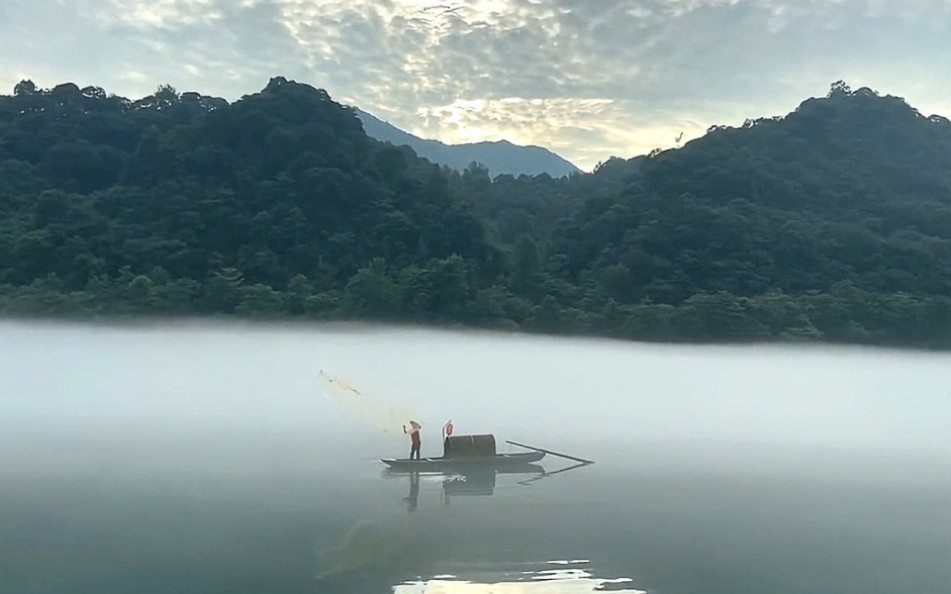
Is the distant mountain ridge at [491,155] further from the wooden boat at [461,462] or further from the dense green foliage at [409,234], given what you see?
the wooden boat at [461,462]

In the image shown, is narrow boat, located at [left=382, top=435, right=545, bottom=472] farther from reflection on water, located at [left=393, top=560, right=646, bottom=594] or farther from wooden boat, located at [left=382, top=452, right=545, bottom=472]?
reflection on water, located at [left=393, top=560, right=646, bottom=594]

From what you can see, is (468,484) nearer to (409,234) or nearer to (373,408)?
(373,408)

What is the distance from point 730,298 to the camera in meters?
35.5

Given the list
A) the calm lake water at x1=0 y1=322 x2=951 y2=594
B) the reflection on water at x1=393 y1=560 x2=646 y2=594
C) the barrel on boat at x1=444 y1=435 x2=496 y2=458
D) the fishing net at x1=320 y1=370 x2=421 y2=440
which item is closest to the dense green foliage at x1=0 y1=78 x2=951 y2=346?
the calm lake water at x1=0 y1=322 x2=951 y2=594

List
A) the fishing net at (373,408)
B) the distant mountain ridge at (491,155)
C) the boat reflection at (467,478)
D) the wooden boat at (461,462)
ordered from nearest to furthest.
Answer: the boat reflection at (467,478) → the wooden boat at (461,462) → the fishing net at (373,408) → the distant mountain ridge at (491,155)

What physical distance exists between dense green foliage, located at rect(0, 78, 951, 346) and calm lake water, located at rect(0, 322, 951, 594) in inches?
169

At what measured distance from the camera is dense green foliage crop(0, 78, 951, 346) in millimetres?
35375

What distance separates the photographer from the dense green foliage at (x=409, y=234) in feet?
116

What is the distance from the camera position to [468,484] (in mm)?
13867

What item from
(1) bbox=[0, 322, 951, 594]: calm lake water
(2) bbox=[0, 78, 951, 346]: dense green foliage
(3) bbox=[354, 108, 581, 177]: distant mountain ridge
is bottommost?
(1) bbox=[0, 322, 951, 594]: calm lake water

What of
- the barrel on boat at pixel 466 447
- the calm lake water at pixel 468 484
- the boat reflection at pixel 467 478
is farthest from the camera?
the barrel on boat at pixel 466 447

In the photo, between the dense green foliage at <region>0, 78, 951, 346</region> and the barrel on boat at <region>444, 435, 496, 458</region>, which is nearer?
the barrel on boat at <region>444, 435, 496, 458</region>

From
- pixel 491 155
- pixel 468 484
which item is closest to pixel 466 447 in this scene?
pixel 468 484

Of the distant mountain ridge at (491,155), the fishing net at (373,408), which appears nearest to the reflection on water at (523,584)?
the fishing net at (373,408)
